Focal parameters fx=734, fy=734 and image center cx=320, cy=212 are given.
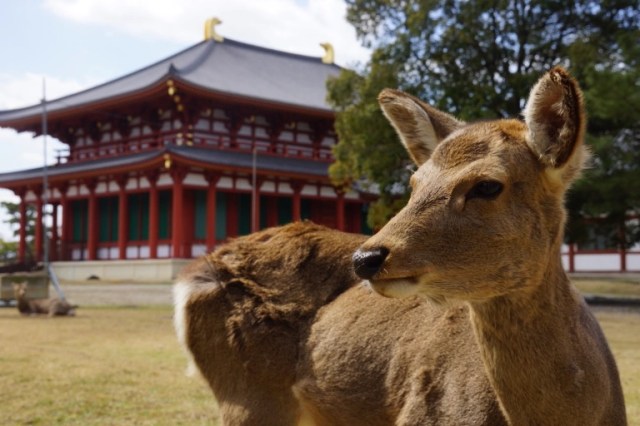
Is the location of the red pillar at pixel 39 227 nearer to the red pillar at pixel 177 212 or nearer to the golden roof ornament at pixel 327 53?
the red pillar at pixel 177 212

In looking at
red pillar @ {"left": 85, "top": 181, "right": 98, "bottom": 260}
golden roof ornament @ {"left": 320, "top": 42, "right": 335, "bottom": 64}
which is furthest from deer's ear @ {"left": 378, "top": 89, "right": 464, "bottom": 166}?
golden roof ornament @ {"left": 320, "top": 42, "right": 335, "bottom": 64}

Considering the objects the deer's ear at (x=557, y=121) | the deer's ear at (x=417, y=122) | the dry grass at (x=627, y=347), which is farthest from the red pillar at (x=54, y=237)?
the deer's ear at (x=557, y=121)

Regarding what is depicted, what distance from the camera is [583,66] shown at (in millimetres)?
17031

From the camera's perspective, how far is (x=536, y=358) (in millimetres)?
2627

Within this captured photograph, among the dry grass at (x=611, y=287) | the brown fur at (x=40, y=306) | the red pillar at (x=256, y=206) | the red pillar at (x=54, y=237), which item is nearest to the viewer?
the brown fur at (x=40, y=306)

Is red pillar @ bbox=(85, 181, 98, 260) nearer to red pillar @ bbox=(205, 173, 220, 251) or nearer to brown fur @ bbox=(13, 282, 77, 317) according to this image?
red pillar @ bbox=(205, 173, 220, 251)

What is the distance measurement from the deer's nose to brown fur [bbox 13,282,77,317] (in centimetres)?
1580

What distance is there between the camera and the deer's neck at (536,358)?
2611 millimetres

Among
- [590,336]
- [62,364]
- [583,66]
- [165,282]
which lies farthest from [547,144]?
[165,282]

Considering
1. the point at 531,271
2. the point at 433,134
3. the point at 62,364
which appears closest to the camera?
the point at 531,271

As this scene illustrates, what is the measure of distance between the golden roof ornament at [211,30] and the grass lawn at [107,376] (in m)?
23.4

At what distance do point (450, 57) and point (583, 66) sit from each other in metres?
3.25

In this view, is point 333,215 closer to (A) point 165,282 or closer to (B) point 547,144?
(A) point 165,282

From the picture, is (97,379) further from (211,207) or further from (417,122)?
(211,207)
